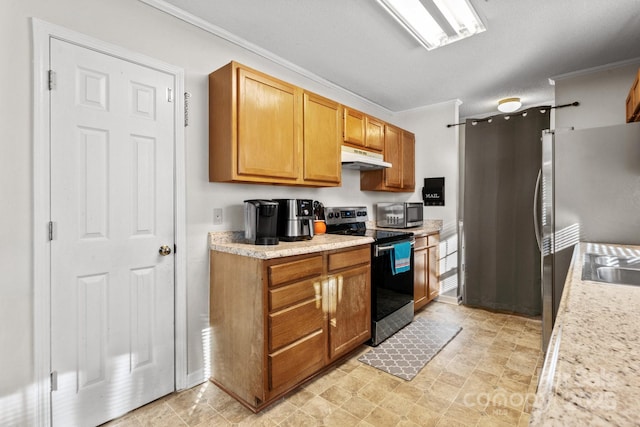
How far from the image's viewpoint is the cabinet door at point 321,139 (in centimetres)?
256

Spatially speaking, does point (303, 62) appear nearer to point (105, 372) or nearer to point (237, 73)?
point (237, 73)

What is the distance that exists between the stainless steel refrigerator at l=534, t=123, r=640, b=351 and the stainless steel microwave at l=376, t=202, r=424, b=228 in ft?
4.78

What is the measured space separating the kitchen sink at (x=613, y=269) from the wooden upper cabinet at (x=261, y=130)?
1.84 meters

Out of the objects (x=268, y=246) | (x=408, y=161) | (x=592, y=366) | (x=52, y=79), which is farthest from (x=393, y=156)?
(x=592, y=366)

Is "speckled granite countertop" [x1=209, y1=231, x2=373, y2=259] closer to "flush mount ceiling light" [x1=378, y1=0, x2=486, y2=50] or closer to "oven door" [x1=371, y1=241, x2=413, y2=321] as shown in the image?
"oven door" [x1=371, y1=241, x2=413, y2=321]

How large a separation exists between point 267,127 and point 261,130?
0.06m

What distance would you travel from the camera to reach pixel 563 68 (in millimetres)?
2906

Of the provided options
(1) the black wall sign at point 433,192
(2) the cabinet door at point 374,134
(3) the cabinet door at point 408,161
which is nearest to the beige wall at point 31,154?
(2) the cabinet door at point 374,134

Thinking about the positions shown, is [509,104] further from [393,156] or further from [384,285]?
[384,285]

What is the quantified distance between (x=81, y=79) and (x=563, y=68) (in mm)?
3819

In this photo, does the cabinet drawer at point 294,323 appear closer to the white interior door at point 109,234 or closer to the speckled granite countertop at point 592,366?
the white interior door at point 109,234

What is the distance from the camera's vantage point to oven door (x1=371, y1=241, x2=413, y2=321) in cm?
264

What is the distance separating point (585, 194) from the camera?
218 cm

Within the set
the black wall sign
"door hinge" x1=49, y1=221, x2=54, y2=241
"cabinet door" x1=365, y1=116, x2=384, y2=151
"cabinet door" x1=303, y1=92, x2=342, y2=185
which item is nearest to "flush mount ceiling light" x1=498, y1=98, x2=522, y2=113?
the black wall sign
